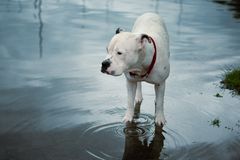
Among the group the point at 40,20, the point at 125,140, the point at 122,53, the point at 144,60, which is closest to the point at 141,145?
the point at 125,140

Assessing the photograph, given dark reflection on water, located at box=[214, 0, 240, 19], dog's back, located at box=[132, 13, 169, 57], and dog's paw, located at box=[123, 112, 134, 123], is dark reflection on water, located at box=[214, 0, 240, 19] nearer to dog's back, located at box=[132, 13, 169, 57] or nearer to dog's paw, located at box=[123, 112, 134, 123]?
dog's back, located at box=[132, 13, 169, 57]

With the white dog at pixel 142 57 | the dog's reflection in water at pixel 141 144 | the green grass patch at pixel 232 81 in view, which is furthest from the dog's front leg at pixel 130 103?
the green grass patch at pixel 232 81

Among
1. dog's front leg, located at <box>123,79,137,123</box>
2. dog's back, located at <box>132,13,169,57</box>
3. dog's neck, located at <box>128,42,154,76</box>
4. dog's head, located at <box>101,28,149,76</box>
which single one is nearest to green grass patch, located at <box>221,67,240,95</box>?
dog's back, located at <box>132,13,169,57</box>

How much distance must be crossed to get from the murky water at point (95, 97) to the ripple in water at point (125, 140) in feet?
0.04

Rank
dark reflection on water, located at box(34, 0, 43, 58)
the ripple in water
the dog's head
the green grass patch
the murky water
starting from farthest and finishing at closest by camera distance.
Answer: dark reflection on water, located at box(34, 0, 43, 58)
the green grass patch
the murky water
the ripple in water
the dog's head

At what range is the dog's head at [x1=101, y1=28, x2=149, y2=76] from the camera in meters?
5.56

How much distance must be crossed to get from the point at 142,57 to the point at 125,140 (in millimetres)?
1054

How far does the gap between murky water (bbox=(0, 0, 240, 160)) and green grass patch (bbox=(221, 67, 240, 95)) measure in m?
0.19

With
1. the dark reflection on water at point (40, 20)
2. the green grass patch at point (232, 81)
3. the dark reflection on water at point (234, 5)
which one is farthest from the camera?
the dark reflection on water at point (234, 5)

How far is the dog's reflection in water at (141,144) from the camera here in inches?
225

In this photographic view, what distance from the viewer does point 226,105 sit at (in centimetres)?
745

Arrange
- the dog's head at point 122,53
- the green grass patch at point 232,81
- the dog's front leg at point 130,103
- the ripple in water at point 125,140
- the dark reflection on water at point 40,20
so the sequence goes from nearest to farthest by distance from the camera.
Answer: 1. the dog's head at point 122,53
2. the ripple in water at point 125,140
3. the dog's front leg at point 130,103
4. the green grass patch at point 232,81
5. the dark reflection on water at point 40,20

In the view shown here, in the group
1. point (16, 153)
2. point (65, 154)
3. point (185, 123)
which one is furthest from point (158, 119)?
point (16, 153)

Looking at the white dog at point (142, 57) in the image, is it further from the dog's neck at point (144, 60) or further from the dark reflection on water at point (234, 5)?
the dark reflection on water at point (234, 5)
